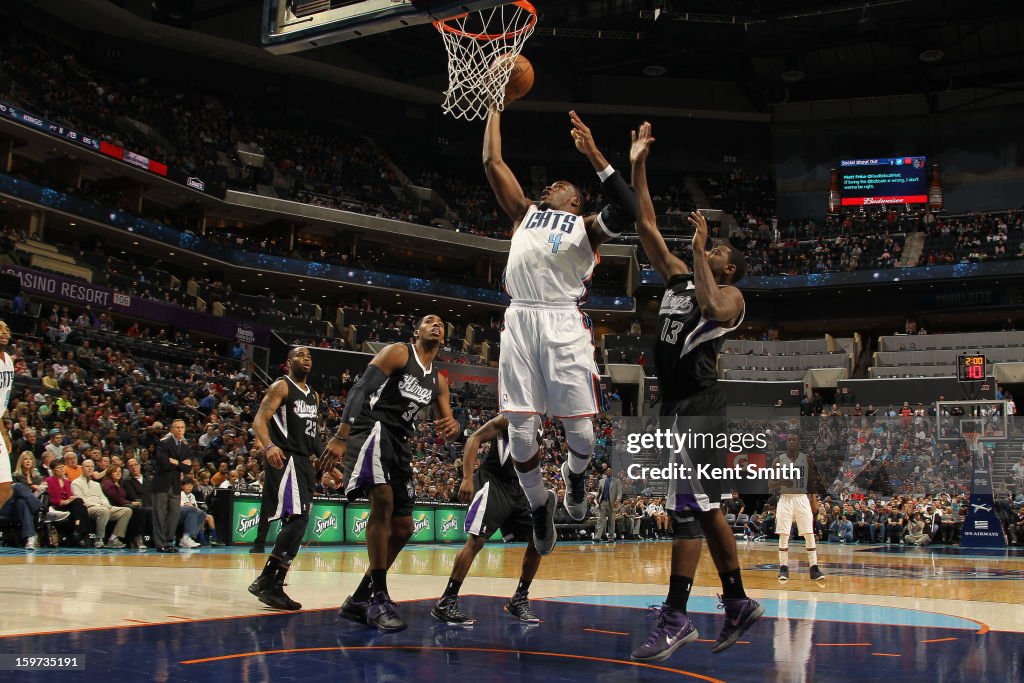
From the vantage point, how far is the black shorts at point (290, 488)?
7371 mm

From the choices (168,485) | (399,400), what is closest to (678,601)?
(399,400)

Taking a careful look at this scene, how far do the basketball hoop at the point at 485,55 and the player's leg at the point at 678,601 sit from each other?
118 inches

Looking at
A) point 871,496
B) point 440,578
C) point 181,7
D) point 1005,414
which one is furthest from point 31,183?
point 1005,414

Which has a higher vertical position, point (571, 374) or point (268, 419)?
point (571, 374)

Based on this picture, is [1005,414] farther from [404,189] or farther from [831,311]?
[404,189]

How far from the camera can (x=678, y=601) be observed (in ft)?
16.9

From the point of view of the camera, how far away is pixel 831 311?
152 feet

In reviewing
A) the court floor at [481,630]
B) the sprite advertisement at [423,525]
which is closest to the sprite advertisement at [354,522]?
the sprite advertisement at [423,525]

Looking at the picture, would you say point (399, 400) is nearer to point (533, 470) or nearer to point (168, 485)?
point (533, 470)

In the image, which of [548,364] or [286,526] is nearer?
[548,364]

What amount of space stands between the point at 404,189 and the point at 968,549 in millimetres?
33438

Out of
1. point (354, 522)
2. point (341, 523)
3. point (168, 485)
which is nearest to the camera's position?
point (168, 485)

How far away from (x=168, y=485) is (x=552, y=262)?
10.7m

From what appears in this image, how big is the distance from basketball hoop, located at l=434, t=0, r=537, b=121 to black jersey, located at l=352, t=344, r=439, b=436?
1.97 m
